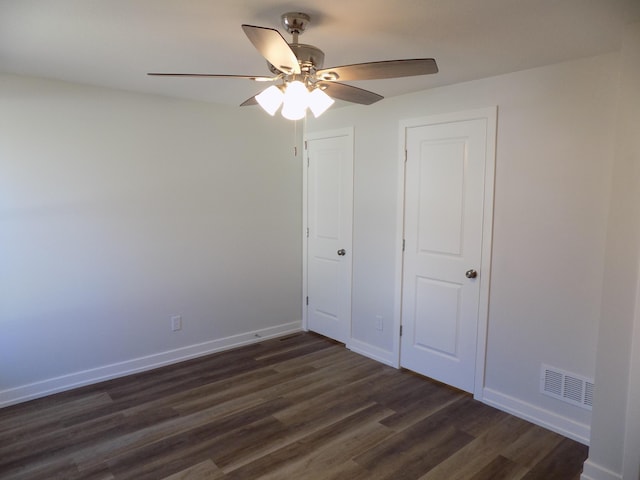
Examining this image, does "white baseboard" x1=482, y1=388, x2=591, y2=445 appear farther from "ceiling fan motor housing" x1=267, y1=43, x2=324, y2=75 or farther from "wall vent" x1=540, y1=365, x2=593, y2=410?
"ceiling fan motor housing" x1=267, y1=43, x2=324, y2=75

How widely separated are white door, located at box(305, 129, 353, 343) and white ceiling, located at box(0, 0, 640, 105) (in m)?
1.30

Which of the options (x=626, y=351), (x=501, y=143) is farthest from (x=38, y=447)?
(x=501, y=143)

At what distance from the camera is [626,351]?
2.05 m

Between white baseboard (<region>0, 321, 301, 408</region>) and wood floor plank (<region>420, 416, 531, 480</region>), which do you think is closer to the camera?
wood floor plank (<region>420, 416, 531, 480</region>)

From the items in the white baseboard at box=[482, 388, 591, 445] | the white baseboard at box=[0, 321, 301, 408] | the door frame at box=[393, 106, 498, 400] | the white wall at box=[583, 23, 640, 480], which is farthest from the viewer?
the white baseboard at box=[0, 321, 301, 408]

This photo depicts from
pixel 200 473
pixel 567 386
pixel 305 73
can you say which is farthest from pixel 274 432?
pixel 305 73

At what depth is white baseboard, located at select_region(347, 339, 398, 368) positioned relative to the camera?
A: 3.68 metres

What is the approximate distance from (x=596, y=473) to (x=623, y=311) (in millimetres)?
864

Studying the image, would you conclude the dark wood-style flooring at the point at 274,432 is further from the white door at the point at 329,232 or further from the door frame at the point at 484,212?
the white door at the point at 329,232

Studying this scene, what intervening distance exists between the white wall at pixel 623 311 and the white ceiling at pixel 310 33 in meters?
0.38

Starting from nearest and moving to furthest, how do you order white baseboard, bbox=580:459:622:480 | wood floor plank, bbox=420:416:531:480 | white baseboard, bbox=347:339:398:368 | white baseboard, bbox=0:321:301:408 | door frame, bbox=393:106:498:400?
white baseboard, bbox=580:459:622:480 → wood floor plank, bbox=420:416:531:480 → door frame, bbox=393:106:498:400 → white baseboard, bbox=0:321:301:408 → white baseboard, bbox=347:339:398:368

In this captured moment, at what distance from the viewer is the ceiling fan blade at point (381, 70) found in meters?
1.71

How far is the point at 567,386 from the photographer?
8.54 ft

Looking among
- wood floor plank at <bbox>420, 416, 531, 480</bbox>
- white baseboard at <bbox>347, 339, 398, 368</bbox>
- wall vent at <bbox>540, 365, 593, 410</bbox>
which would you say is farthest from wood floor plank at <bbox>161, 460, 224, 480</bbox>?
wall vent at <bbox>540, 365, 593, 410</bbox>
